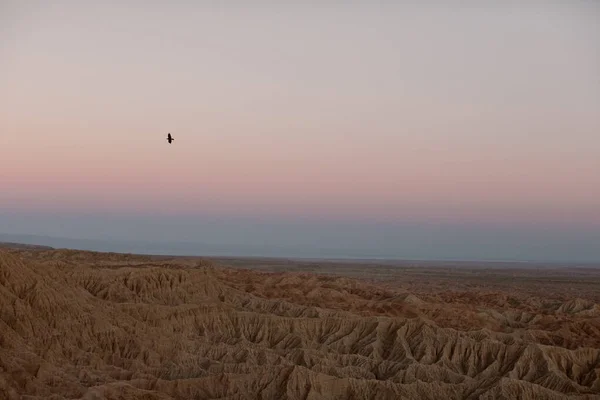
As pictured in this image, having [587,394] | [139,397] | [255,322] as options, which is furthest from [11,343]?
[587,394]

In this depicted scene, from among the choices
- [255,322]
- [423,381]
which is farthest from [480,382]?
[255,322]

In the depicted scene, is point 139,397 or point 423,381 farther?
point 423,381

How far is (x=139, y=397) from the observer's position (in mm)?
45500

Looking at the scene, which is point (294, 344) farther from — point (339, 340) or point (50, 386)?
point (50, 386)

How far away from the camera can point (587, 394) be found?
51281 millimetres

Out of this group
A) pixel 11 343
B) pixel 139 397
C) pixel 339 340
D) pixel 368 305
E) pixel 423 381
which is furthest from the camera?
pixel 368 305

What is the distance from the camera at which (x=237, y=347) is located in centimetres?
6128

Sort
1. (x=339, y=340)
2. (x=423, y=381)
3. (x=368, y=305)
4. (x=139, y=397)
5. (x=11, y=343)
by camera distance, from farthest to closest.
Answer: (x=368, y=305)
(x=339, y=340)
(x=423, y=381)
(x=11, y=343)
(x=139, y=397)

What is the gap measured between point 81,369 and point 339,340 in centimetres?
2345

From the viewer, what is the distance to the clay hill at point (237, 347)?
165 ft

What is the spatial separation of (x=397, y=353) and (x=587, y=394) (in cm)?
1556

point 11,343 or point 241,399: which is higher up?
point 11,343

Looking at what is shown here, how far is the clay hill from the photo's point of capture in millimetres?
50375

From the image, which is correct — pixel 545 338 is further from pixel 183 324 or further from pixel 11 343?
pixel 11 343
